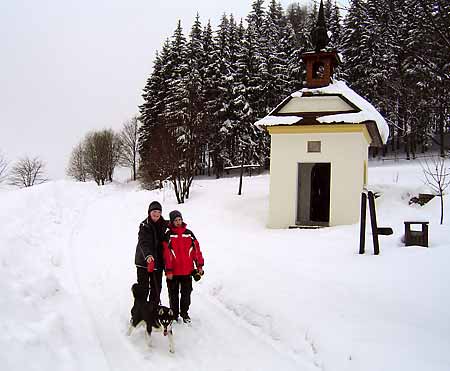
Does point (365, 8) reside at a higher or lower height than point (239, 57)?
lower

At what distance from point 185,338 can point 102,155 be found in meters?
54.2

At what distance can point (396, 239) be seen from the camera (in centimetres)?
945

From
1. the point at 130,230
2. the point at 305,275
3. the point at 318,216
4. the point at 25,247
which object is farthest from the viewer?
the point at 318,216

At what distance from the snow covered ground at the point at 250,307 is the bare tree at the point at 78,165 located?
181 ft

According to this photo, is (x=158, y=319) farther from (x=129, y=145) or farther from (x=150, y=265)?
(x=129, y=145)

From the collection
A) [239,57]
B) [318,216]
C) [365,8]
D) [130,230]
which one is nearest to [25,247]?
[130,230]

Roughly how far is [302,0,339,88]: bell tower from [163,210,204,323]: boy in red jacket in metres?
10.8

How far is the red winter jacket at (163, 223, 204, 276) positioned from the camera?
596 centimetres

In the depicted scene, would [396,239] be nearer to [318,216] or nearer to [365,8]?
[365,8]

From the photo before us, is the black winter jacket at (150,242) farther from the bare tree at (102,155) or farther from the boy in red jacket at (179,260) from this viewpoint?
the bare tree at (102,155)

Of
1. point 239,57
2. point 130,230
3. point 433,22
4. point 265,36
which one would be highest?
point 265,36

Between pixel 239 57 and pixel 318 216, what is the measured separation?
70.3ft

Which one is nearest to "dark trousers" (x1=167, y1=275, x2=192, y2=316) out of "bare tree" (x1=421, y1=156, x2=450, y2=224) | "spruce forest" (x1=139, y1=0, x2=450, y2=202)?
"bare tree" (x1=421, y1=156, x2=450, y2=224)

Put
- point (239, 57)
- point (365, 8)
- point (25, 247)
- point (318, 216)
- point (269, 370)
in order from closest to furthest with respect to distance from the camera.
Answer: point (365, 8) < point (269, 370) < point (25, 247) < point (318, 216) < point (239, 57)
